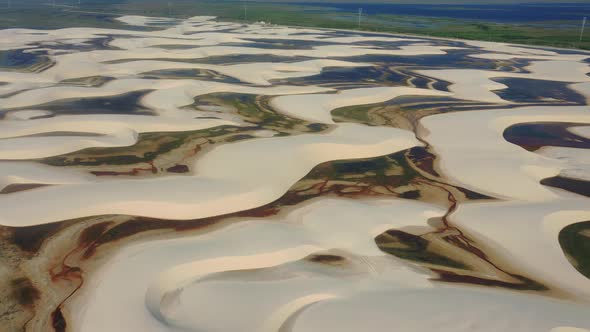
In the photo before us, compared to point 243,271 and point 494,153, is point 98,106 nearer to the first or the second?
point 243,271

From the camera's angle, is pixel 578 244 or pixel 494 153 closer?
pixel 578 244

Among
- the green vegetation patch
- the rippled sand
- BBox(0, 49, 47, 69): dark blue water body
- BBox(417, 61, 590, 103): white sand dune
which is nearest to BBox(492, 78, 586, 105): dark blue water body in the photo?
the rippled sand

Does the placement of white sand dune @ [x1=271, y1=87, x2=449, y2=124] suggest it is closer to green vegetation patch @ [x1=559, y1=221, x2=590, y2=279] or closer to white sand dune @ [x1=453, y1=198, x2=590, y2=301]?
white sand dune @ [x1=453, y1=198, x2=590, y2=301]

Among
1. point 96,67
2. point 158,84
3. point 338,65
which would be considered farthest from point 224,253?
point 338,65

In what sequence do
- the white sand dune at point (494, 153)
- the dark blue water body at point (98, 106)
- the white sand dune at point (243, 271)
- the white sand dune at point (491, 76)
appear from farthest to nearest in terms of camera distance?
the white sand dune at point (491, 76) < the dark blue water body at point (98, 106) < the white sand dune at point (494, 153) < the white sand dune at point (243, 271)

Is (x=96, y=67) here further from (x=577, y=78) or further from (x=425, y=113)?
(x=577, y=78)

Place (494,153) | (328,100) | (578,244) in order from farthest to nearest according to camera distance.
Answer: (328,100), (494,153), (578,244)

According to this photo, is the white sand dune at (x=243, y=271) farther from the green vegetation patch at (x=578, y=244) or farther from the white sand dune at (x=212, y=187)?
the green vegetation patch at (x=578, y=244)

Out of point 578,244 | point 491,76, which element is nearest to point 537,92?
point 491,76

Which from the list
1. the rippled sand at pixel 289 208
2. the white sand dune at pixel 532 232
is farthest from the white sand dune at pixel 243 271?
the white sand dune at pixel 532 232

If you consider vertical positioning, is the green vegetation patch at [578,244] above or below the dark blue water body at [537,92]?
below
